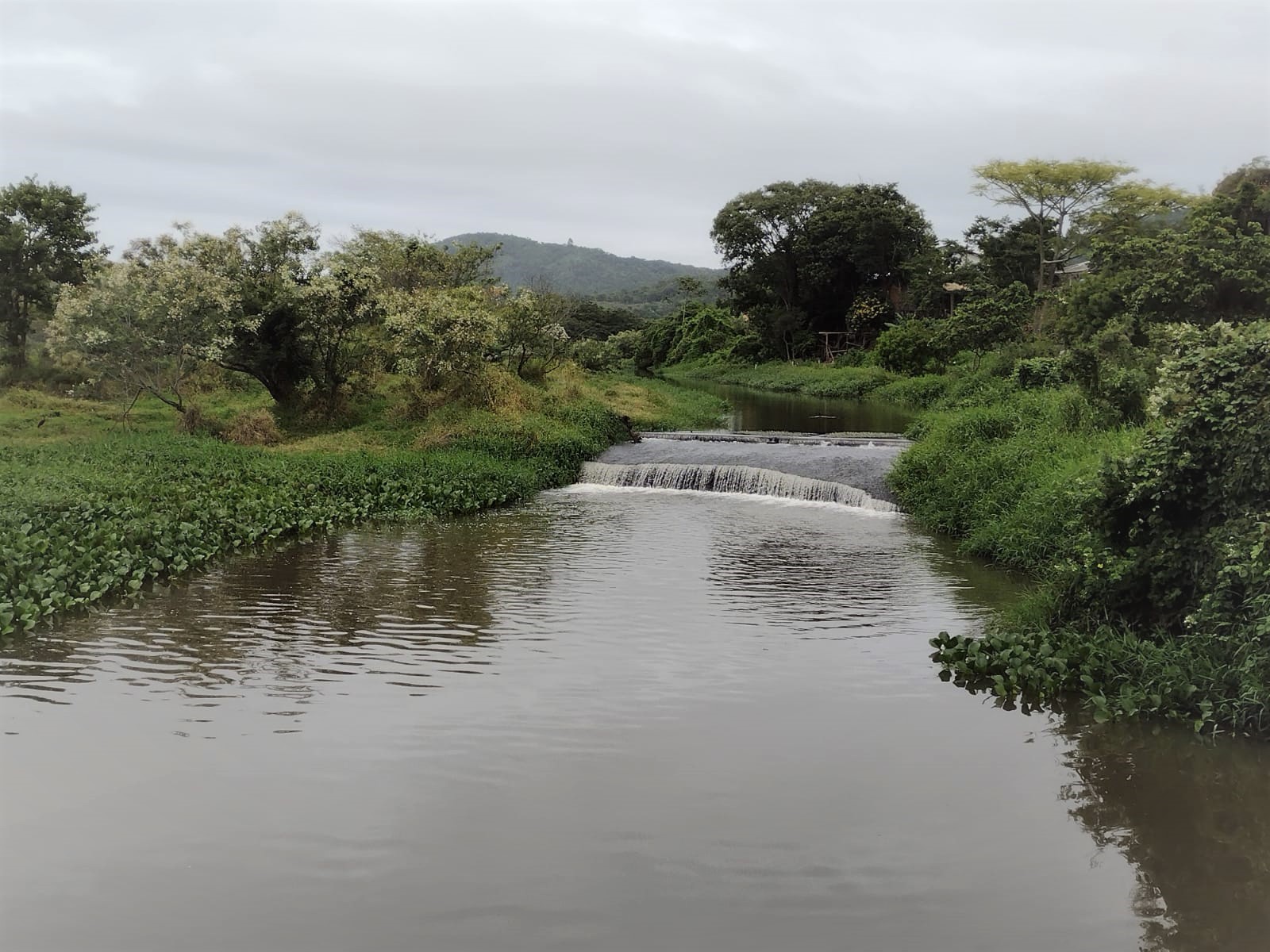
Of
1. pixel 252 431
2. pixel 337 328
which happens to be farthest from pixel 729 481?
pixel 252 431

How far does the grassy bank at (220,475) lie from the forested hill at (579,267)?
4406 inches

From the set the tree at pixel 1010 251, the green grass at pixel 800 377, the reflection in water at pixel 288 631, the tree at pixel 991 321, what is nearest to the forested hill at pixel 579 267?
the green grass at pixel 800 377

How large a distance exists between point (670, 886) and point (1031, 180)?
1649 inches

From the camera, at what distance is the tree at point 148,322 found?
18844 mm

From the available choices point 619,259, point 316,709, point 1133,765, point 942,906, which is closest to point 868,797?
point 942,906

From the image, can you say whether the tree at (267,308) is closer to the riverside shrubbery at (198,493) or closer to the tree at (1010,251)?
the riverside shrubbery at (198,493)

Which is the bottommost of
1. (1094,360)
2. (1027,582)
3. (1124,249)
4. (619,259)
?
(1027,582)

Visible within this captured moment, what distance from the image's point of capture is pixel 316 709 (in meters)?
7.41

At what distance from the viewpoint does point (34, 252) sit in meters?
25.7

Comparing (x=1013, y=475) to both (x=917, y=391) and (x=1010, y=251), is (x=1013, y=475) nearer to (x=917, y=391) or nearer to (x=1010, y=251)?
(x=917, y=391)

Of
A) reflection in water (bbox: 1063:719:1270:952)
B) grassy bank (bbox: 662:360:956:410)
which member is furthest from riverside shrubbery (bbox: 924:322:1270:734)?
grassy bank (bbox: 662:360:956:410)

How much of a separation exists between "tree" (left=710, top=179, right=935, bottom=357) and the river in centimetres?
4067

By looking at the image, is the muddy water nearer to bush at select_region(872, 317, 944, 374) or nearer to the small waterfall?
the small waterfall

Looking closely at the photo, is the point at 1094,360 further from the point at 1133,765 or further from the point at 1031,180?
the point at 1031,180
